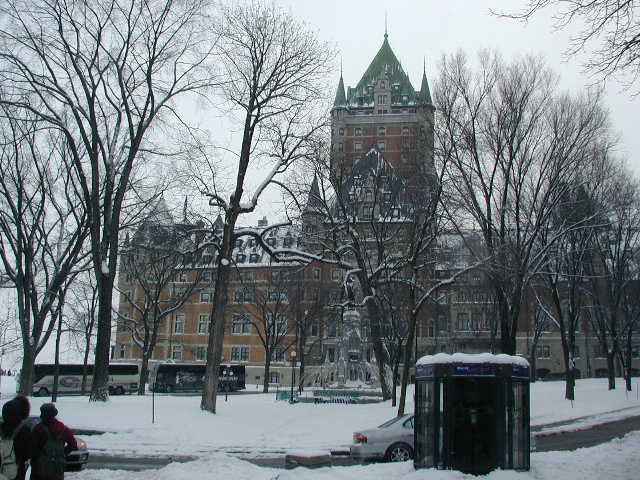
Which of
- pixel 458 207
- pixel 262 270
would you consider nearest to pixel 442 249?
pixel 458 207

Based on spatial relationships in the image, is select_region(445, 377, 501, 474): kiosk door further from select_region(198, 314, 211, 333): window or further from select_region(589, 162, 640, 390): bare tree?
select_region(198, 314, 211, 333): window

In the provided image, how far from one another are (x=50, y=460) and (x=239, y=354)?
78598 mm

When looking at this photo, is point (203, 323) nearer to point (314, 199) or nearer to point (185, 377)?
point (185, 377)

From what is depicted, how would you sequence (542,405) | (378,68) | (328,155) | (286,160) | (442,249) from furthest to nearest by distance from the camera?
1. (378,68)
2. (442,249)
3. (542,405)
4. (328,155)
5. (286,160)

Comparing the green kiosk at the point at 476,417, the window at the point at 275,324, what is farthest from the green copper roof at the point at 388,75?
the green kiosk at the point at 476,417

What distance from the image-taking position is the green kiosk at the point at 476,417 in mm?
11148

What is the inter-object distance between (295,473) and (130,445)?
33.8ft

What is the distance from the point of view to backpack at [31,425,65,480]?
8133 mm

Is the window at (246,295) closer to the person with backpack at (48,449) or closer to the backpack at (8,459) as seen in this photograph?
the person with backpack at (48,449)

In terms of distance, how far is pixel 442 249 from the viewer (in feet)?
126

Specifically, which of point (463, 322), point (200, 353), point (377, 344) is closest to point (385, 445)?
point (377, 344)

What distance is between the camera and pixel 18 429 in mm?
8055

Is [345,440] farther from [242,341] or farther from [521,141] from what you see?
[242,341]

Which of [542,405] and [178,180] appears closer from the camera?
[178,180]
